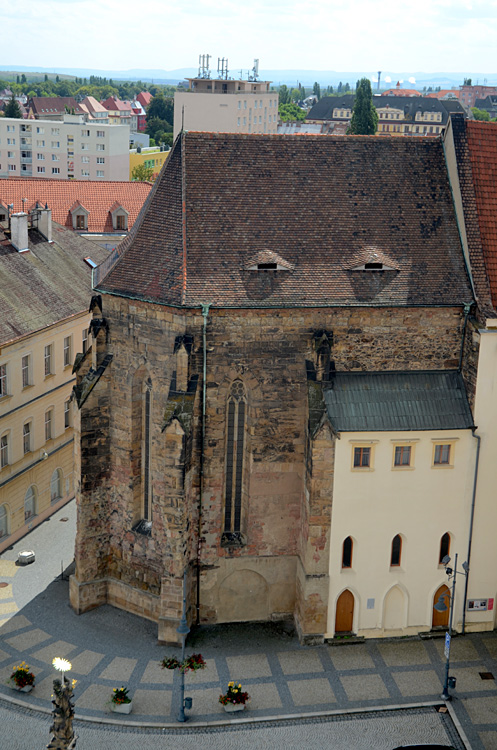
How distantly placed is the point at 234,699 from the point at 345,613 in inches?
286

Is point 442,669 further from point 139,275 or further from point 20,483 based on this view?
point 20,483

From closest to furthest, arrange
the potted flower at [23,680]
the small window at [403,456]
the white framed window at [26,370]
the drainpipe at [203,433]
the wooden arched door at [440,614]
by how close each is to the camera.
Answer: the potted flower at [23,680] < the drainpipe at [203,433] < the small window at [403,456] < the wooden arched door at [440,614] < the white framed window at [26,370]

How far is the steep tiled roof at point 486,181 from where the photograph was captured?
40.9 m

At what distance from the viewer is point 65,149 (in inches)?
5778

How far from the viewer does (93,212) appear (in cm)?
7625

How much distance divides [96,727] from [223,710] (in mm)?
5033

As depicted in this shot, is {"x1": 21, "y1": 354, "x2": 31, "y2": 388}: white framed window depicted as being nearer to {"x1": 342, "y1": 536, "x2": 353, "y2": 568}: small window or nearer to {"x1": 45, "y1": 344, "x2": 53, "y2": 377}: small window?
{"x1": 45, "y1": 344, "x2": 53, "y2": 377}: small window

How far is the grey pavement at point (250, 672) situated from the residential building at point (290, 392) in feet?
3.98

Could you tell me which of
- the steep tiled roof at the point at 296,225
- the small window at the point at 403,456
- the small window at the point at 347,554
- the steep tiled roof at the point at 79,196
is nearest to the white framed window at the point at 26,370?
the steep tiled roof at the point at 296,225

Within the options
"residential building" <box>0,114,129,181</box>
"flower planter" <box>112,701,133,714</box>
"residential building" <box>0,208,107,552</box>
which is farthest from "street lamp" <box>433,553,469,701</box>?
"residential building" <box>0,114,129,181</box>

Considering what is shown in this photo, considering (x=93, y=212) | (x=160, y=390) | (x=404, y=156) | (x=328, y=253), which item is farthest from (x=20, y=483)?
(x=93, y=212)

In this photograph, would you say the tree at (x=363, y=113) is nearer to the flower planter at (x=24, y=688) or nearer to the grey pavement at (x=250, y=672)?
the grey pavement at (x=250, y=672)

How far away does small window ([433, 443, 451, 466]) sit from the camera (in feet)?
132

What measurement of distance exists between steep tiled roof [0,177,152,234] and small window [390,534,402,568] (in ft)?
141
